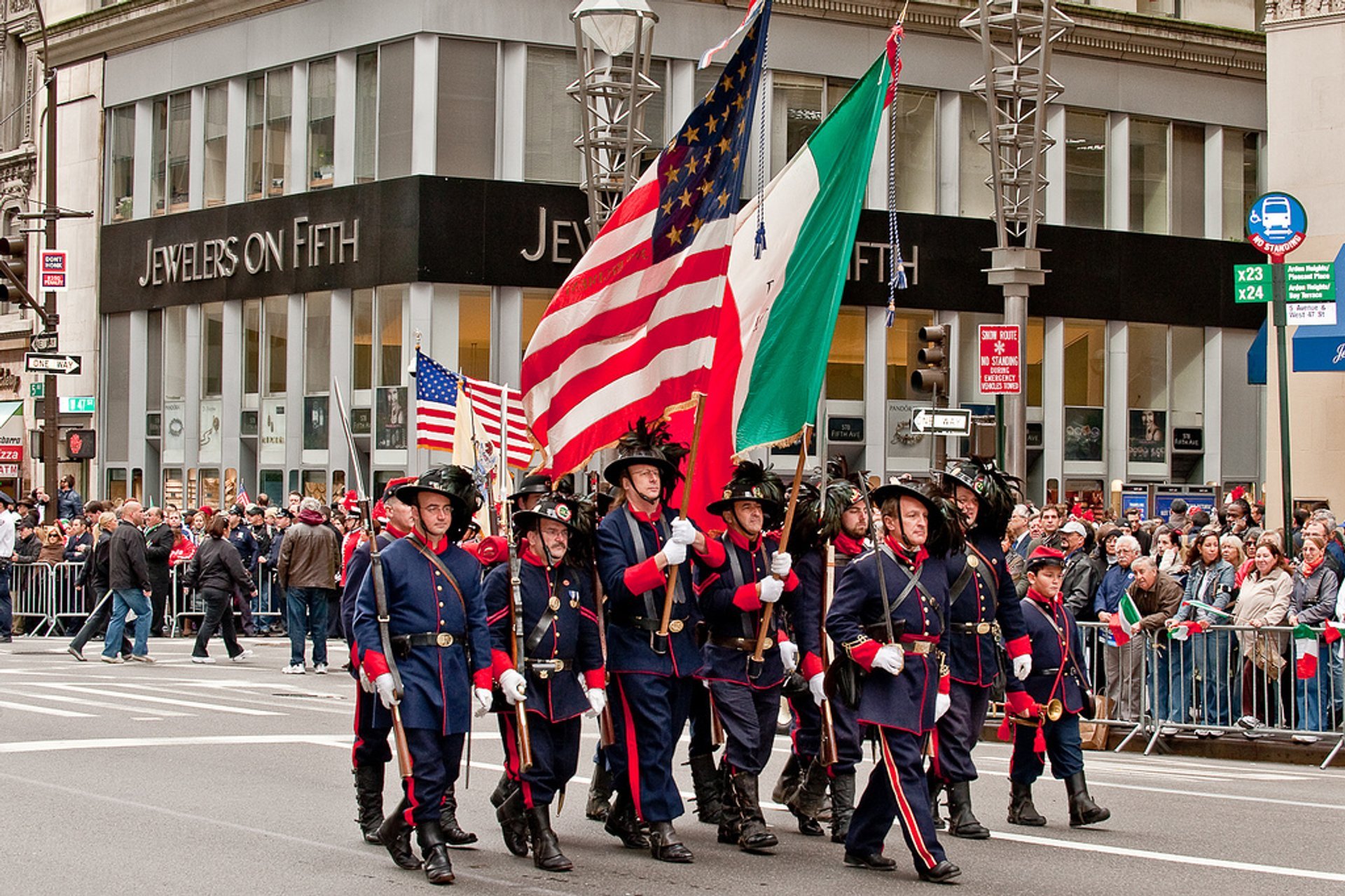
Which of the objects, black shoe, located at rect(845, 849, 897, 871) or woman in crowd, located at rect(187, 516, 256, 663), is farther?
woman in crowd, located at rect(187, 516, 256, 663)

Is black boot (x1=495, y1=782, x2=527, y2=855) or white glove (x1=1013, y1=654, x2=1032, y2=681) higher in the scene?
white glove (x1=1013, y1=654, x2=1032, y2=681)

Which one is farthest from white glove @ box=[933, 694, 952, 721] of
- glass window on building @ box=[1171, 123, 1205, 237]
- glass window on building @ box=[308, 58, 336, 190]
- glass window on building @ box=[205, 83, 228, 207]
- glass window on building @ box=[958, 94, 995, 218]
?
glass window on building @ box=[1171, 123, 1205, 237]

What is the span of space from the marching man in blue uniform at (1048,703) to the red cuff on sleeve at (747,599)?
5.59 ft

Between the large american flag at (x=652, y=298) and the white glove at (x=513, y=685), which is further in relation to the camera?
the large american flag at (x=652, y=298)

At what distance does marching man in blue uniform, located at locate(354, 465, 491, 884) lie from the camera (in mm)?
8914

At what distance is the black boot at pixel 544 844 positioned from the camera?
30.0 feet

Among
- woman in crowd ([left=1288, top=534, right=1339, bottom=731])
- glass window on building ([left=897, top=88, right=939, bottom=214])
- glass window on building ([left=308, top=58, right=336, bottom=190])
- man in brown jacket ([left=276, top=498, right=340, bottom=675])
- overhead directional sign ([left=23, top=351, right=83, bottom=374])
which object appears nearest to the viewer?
woman in crowd ([left=1288, top=534, right=1339, bottom=731])

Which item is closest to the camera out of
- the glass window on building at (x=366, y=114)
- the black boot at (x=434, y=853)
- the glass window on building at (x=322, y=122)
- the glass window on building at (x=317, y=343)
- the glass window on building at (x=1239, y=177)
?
the black boot at (x=434, y=853)

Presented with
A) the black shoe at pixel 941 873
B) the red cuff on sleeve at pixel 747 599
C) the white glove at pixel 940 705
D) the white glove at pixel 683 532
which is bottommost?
the black shoe at pixel 941 873

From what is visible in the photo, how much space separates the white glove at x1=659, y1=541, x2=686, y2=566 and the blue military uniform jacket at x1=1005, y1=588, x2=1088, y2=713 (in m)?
2.59

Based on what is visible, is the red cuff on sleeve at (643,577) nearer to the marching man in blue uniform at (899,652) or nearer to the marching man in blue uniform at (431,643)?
the marching man in blue uniform at (431,643)

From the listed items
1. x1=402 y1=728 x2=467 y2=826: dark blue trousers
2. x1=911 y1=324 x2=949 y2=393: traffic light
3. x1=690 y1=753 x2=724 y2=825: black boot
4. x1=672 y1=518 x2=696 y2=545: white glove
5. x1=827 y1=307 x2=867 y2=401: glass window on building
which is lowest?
x1=690 y1=753 x2=724 y2=825: black boot

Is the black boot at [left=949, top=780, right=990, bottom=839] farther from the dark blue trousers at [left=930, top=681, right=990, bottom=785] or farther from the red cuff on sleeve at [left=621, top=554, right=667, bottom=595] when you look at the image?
the red cuff on sleeve at [left=621, top=554, right=667, bottom=595]

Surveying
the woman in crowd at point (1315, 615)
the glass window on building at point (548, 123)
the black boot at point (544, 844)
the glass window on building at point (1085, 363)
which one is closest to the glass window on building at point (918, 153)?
the glass window on building at point (1085, 363)
